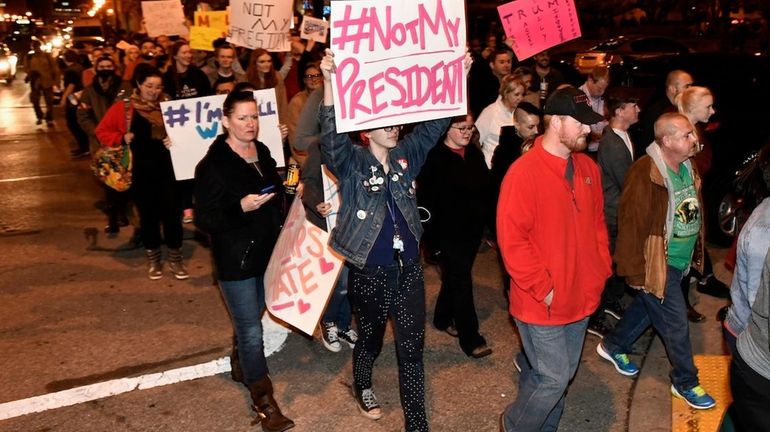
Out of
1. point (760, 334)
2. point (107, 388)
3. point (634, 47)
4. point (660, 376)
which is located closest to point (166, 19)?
point (107, 388)

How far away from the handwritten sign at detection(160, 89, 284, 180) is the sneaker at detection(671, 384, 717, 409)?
3.77 m

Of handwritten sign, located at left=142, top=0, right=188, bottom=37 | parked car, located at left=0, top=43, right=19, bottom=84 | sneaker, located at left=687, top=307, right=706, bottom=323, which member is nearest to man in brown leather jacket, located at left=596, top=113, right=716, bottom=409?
sneaker, located at left=687, top=307, right=706, bottom=323

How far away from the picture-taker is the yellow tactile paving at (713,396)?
4.77 m

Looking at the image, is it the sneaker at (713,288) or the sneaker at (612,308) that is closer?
the sneaker at (612,308)

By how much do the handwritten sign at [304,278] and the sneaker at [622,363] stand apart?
2108 millimetres

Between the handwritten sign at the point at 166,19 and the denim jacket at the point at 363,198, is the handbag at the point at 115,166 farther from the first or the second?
the handwritten sign at the point at 166,19

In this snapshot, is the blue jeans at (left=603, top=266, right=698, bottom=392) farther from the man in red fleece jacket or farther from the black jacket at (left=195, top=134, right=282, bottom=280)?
the black jacket at (left=195, top=134, right=282, bottom=280)

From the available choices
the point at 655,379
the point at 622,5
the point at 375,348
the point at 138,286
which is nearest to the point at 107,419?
the point at 375,348

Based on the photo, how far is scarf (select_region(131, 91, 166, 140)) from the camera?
711 centimetres

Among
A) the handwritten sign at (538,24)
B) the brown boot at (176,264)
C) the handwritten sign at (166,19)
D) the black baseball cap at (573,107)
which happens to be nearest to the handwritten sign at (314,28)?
the handwritten sign at (166,19)

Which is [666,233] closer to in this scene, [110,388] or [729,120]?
[110,388]

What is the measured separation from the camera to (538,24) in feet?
24.6

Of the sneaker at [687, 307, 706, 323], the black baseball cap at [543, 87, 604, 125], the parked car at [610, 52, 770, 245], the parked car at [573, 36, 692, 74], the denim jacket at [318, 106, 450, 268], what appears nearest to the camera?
the black baseball cap at [543, 87, 604, 125]

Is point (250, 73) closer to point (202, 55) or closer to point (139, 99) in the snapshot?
point (139, 99)
